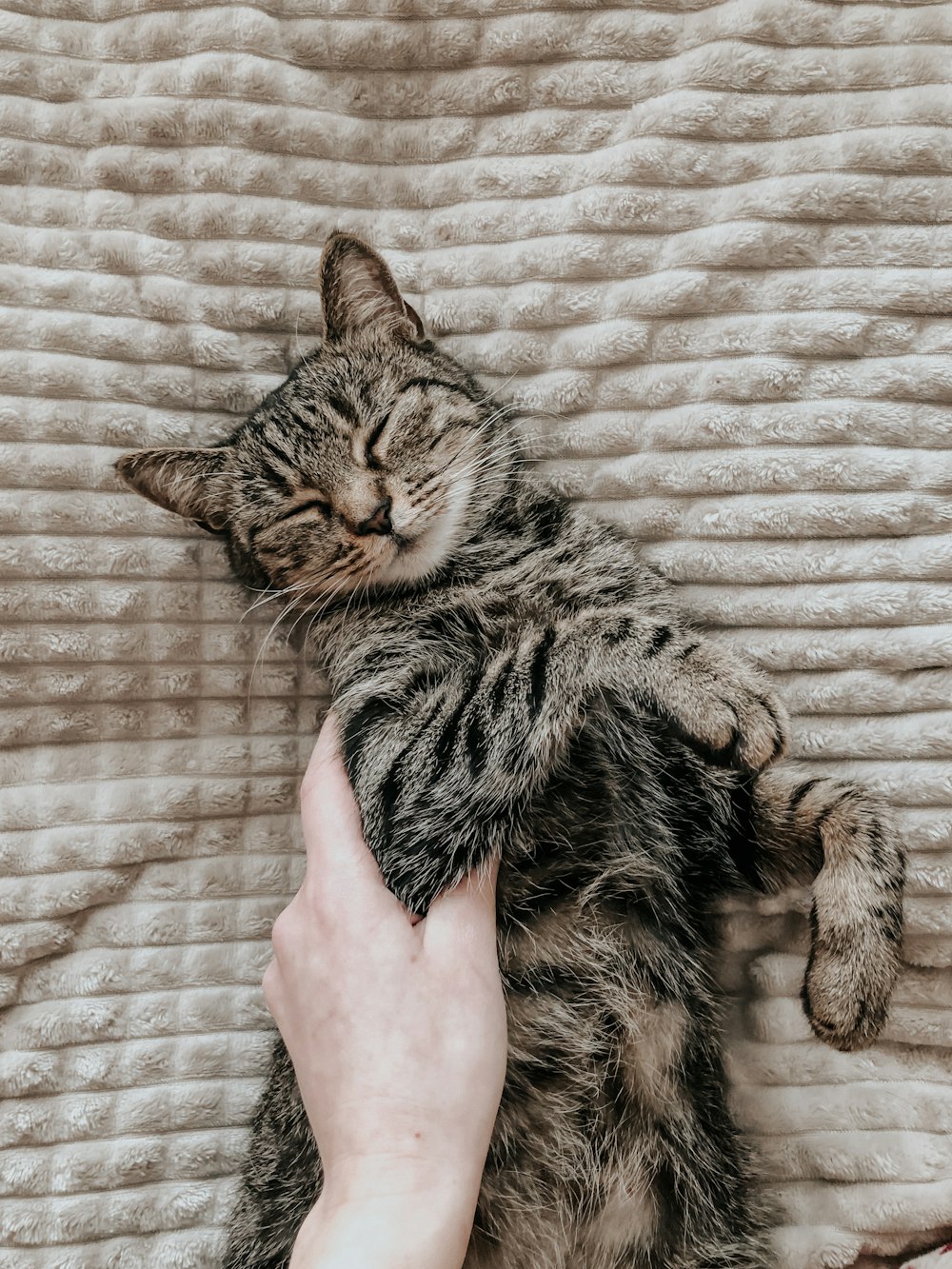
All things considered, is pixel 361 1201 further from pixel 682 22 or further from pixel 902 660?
pixel 682 22

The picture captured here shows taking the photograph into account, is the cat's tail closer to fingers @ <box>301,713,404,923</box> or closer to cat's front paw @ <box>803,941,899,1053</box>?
cat's front paw @ <box>803,941,899,1053</box>

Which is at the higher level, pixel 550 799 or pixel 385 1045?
pixel 550 799

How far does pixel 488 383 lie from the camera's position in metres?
1.48

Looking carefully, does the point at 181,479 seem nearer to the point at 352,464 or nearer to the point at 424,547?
the point at 352,464

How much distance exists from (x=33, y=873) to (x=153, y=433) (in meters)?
0.73

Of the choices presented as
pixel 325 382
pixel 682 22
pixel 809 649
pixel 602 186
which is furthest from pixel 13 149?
pixel 809 649

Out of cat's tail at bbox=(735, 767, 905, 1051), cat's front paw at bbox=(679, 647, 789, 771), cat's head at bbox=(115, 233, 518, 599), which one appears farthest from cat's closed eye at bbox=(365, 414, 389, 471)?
cat's tail at bbox=(735, 767, 905, 1051)

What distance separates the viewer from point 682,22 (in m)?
1.38

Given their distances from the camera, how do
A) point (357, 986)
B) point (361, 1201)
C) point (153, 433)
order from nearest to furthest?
point (361, 1201)
point (357, 986)
point (153, 433)

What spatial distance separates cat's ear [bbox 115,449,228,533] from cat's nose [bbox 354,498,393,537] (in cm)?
27

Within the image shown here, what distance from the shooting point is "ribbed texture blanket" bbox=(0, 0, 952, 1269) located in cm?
136

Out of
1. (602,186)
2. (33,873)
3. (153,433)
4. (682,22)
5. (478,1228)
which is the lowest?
(478,1228)

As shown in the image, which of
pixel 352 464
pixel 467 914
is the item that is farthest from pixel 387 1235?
pixel 352 464

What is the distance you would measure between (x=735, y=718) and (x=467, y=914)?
417mm
